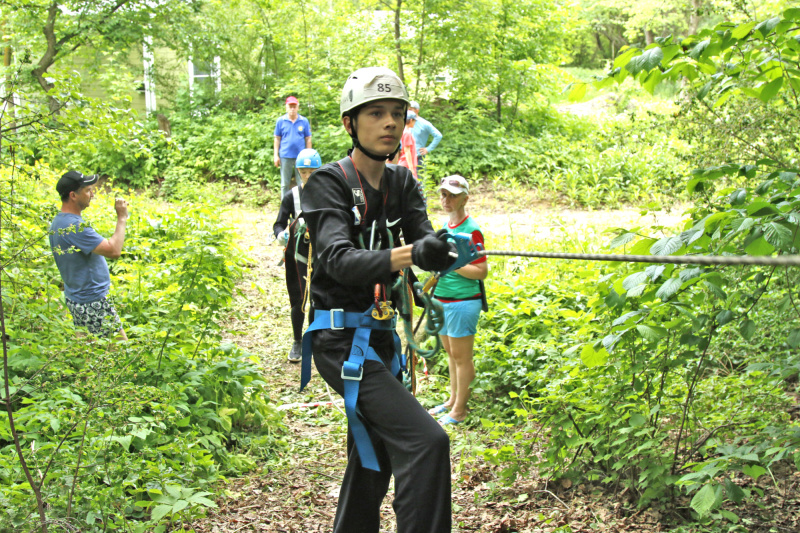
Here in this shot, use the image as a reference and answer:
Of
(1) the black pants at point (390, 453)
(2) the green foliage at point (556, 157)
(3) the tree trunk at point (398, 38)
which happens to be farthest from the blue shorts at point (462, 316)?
(3) the tree trunk at point (398, 38)

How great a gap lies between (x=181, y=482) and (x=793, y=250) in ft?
12.0

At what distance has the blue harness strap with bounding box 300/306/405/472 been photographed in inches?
113

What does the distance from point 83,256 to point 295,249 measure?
1840 mm

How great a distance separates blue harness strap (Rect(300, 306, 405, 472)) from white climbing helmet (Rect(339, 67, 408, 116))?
3.18 feet

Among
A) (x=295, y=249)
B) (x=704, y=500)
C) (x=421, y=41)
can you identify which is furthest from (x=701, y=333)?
(x=421, y=41)

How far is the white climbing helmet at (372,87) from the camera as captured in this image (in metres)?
3.00

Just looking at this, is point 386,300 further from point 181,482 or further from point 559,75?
point 559,75

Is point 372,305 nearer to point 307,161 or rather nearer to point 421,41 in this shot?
point 307,161

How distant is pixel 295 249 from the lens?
6.23 meters

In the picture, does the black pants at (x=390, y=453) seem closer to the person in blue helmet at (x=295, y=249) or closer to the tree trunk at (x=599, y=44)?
the person in blue helmet at (x=295, y=249)

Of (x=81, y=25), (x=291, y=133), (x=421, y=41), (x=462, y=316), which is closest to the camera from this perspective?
(x=462, y=316)

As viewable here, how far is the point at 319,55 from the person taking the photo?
1939 centimetres

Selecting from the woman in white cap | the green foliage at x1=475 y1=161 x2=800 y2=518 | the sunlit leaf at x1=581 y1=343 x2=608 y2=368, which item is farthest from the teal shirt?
the sunlit leaf at x1=581 y1=343 x2=608 y2=368

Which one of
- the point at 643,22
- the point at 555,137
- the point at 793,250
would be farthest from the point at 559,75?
the point at 793,250
